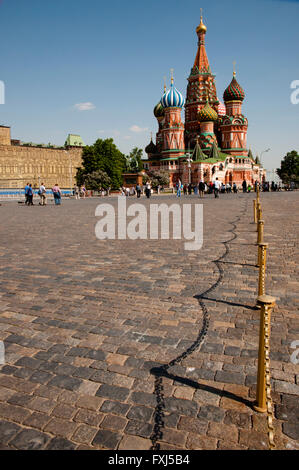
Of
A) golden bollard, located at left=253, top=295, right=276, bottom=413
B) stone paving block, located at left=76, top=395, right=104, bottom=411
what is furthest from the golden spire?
stone paving block, located at left=76, top=395, right=104, bottom=411

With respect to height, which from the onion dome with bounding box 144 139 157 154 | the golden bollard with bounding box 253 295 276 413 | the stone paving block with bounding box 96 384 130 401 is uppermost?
the onion dome with bounding box 144 139 157 154

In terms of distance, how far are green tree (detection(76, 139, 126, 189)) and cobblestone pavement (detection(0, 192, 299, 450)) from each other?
54067mm

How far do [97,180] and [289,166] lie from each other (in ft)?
215

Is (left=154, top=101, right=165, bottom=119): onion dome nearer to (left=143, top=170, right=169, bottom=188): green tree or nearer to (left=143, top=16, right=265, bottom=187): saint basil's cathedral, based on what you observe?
(left=143, top=16, right=265, bottom=187): saint basil's cathedral

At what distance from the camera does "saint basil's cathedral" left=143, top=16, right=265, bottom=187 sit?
224ft

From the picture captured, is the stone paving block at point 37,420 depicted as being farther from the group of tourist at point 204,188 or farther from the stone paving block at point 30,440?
the group of tourist at point 204,188

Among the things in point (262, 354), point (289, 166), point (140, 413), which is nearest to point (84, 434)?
point (140, 413)

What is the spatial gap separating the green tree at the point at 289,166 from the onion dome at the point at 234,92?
3344 cm

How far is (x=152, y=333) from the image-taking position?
12.3 ft

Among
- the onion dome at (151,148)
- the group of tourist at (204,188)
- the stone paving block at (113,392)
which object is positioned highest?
the onion dome at (151,148)

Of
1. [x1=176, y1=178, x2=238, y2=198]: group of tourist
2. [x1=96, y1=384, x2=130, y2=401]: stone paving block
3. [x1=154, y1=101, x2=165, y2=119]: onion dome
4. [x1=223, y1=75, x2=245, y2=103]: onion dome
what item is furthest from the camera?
[x1=154, y1=101, x2=165, y2=119]: onion dome

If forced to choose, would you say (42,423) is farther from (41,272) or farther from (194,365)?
(41,272)

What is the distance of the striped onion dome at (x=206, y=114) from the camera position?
6688cm

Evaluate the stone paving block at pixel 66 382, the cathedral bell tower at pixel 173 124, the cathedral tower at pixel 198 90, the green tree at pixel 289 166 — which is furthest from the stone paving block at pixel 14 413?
the green tree at pixel 289 166
